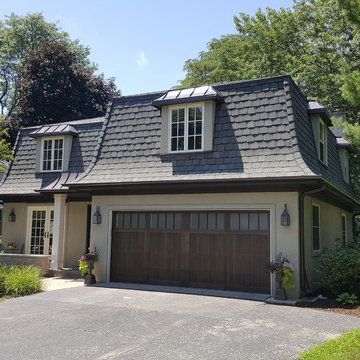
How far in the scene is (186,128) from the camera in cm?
1214

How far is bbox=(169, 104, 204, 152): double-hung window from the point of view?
12.0 meters

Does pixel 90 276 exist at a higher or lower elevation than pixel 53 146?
lower

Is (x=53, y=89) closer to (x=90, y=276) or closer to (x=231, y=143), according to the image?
(x=90, y=276)

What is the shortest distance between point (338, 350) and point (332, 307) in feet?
12.3

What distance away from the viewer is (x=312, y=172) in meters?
9.64

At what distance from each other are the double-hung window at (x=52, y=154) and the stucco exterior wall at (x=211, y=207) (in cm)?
423

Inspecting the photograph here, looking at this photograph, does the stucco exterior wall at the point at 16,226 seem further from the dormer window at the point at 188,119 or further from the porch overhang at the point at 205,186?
the dormer window at the point at 188,119

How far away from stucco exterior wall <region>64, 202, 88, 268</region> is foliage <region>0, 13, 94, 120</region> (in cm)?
2410

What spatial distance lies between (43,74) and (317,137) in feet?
74.6

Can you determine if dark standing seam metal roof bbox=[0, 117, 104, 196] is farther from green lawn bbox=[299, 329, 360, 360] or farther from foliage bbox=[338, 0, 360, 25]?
green lawn bbox=[299, 329, 360, 360]

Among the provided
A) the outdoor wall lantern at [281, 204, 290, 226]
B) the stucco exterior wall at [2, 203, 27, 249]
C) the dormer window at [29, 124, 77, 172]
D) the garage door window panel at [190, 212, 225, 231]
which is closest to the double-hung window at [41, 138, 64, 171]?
the dormer window at [29, 124, 77, 172]

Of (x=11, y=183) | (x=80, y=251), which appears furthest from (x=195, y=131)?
(x=11, y=183)

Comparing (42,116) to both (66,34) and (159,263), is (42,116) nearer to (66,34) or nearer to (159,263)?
(66,34)

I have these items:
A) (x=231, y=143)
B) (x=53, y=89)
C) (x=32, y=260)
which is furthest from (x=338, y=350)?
(x=53, y=89)
